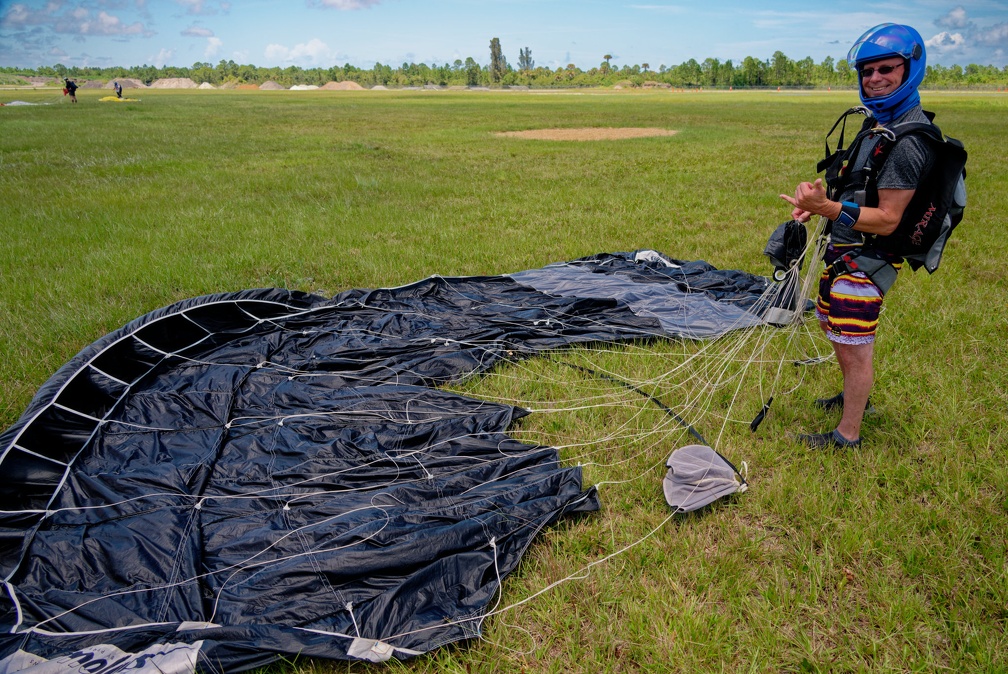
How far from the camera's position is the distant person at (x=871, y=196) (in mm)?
2492

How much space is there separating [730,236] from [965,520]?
500 centimetres

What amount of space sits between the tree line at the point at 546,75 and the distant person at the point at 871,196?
11531 cm

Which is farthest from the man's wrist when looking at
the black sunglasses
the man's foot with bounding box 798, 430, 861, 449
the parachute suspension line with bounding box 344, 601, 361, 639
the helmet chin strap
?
the parachute suspension line with bounding box 344, 601, 361, 639

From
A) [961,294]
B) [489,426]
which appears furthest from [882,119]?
[961,294]

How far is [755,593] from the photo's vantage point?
2.29 meters

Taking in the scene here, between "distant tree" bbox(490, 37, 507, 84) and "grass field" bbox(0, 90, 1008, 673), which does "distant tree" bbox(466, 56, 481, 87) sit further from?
"grass field" bbox(0, 90, 1008, 673)

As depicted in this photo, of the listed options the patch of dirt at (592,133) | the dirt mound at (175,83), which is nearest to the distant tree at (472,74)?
the dirt mound at (175,83)

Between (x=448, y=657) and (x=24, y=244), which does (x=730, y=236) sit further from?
(x=24, y=244)

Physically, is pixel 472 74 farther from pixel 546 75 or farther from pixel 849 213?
pixel 849 213

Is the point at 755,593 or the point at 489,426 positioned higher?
the point at 489,426

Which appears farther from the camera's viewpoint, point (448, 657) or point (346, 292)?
point (346, 292)

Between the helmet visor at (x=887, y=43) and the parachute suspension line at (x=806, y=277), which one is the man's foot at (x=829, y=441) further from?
the helmet visor at (x=887, y=43)

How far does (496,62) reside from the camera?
124 meters

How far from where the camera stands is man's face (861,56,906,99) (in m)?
2.55
